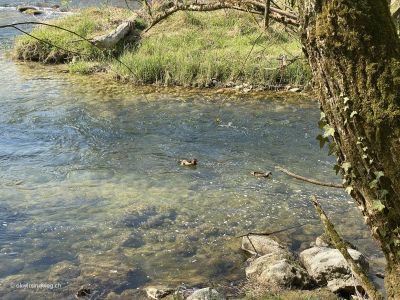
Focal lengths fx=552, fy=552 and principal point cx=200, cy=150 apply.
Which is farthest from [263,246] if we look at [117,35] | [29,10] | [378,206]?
[29,10]

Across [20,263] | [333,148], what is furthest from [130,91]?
[333,148]

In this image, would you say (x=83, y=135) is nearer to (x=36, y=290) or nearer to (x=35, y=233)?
(x=35, y=233)

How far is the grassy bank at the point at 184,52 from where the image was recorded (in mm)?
14359

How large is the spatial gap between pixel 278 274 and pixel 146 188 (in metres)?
3.23

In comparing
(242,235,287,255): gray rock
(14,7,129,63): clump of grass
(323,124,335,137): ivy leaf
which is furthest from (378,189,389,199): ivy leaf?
(14,7,129,63): clump of grass

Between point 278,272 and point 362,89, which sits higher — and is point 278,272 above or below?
below

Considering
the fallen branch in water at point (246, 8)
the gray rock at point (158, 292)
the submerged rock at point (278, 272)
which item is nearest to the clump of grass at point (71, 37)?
the submerged rock at point (278, 272)

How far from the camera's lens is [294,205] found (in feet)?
25.5

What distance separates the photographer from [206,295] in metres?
5.29

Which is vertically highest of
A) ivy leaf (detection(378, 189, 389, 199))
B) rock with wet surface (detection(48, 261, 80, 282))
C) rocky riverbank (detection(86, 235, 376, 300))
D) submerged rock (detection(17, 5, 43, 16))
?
ivy leaf (detection(378, 189, 389, 199))

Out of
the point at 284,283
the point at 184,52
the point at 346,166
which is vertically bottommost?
the point at 284,283

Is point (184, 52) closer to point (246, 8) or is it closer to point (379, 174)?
point (246, 8)

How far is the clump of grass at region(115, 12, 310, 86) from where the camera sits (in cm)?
1423

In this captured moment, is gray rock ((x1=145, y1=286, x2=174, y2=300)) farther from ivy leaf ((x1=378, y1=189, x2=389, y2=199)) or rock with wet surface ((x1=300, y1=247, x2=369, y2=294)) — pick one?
ivy leaf ((x1=378, y1=189, x2=389, y2=199))
